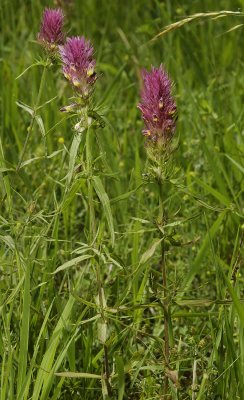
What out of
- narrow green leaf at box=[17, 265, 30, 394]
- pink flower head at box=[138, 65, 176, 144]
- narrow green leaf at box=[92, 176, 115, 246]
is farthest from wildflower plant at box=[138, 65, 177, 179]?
narrow green leaf at box=[17, 265, 30, 394]

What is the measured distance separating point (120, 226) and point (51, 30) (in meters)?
1.00

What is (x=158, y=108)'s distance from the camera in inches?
79.3

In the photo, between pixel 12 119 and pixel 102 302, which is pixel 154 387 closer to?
pixel 102 302

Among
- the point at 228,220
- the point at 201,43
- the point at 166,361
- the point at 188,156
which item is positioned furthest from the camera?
the point at 201,43

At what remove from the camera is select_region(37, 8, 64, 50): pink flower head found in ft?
7.88

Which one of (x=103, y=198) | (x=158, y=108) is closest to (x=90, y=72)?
(x=158, y=108)

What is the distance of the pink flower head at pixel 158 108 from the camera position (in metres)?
2.02

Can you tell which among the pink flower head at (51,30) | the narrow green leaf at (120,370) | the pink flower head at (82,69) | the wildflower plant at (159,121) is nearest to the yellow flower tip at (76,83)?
the pink flower head at (82,69)

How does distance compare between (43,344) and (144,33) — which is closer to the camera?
(43,344)

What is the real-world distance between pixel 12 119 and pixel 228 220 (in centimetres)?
118

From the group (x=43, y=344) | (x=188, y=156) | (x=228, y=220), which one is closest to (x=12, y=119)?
(x=188, y=156)

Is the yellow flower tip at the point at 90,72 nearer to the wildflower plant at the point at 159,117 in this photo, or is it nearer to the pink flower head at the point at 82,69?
the pink flower head at the point at 82,69

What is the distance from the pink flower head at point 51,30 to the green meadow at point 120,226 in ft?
0.18

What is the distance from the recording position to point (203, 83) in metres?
4.19
